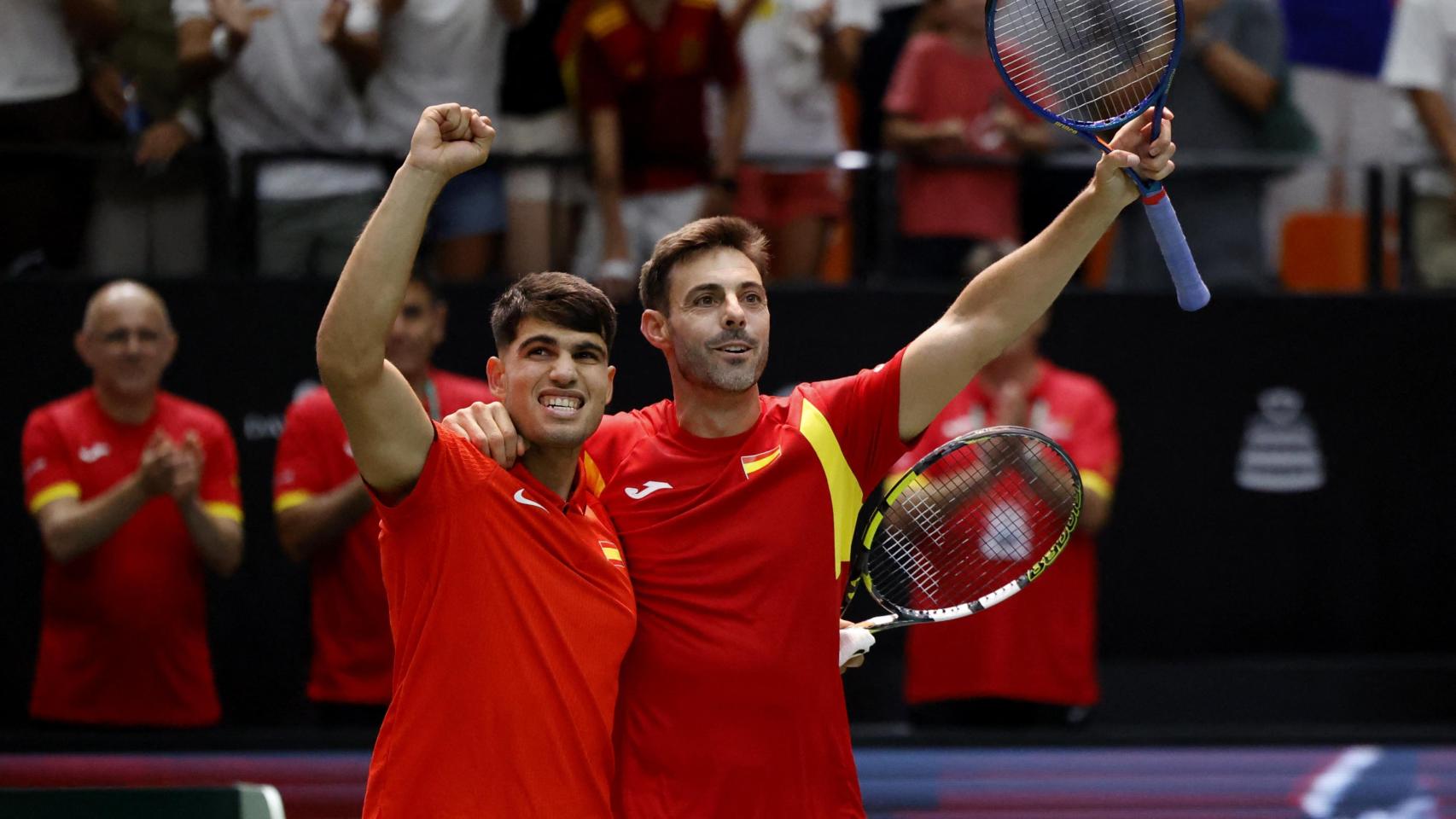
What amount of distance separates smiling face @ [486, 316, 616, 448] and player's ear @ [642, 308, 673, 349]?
1.08 ft

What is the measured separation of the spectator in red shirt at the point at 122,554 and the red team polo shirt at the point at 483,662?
2771mm

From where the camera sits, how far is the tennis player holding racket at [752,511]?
3.52 meters

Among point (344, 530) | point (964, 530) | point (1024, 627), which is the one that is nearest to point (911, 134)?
point (1024, 627)

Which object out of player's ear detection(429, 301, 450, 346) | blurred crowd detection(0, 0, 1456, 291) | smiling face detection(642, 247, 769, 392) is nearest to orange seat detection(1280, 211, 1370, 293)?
blurred crowd detection(0, 0, 1456, 291)

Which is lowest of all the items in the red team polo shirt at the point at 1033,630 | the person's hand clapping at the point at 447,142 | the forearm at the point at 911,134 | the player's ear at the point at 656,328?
the red team polo shirt at the point at 1033,630

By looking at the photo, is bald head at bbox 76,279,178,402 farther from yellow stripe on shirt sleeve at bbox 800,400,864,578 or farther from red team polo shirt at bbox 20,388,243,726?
yellow stripe on shirt sleeve at bbox 800,400,864,578

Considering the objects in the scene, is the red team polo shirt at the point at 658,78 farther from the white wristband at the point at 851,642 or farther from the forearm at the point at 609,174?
the white wristband at the point at 851,642

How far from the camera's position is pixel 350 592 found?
5.86 metres

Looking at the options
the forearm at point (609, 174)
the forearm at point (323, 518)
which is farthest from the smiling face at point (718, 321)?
the forearm at point (609, 174)

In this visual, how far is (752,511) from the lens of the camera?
142 inches

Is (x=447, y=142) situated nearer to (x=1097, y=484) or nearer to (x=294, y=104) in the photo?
(x=1097, y=484)


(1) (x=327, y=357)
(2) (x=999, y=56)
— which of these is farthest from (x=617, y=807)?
(2) (x=999, y=56)

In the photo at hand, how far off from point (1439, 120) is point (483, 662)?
5.35 m

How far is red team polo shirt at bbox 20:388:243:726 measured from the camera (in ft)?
19.5
